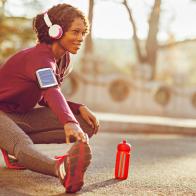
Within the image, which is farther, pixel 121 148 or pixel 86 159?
pixel 121 148

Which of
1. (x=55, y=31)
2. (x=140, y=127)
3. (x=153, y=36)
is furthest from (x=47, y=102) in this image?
(x=153, y=36)

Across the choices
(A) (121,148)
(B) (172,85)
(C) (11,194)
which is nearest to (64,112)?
(C) (11,194)

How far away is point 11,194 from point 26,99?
2.47 ft

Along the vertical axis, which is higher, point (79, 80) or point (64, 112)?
point (64, 112)

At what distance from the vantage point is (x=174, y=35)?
3088 cm

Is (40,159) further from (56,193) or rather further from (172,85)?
(172,85)

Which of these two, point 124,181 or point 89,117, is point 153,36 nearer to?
point 89,117

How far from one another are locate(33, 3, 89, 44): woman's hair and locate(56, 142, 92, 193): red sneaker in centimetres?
84

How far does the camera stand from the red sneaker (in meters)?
3.06

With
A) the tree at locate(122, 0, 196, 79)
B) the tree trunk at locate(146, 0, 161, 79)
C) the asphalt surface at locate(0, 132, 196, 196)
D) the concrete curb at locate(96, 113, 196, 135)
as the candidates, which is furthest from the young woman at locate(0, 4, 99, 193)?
the tree trunk at locate(146, 0, 161, 79)

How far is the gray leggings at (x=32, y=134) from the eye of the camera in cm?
332

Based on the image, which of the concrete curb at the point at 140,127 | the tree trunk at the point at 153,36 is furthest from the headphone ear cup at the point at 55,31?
the tree trunk at the point at 153,36

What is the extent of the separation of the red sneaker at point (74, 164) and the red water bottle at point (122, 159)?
789 millimetres

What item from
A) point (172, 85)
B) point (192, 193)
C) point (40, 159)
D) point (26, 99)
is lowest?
point (172, 85)
